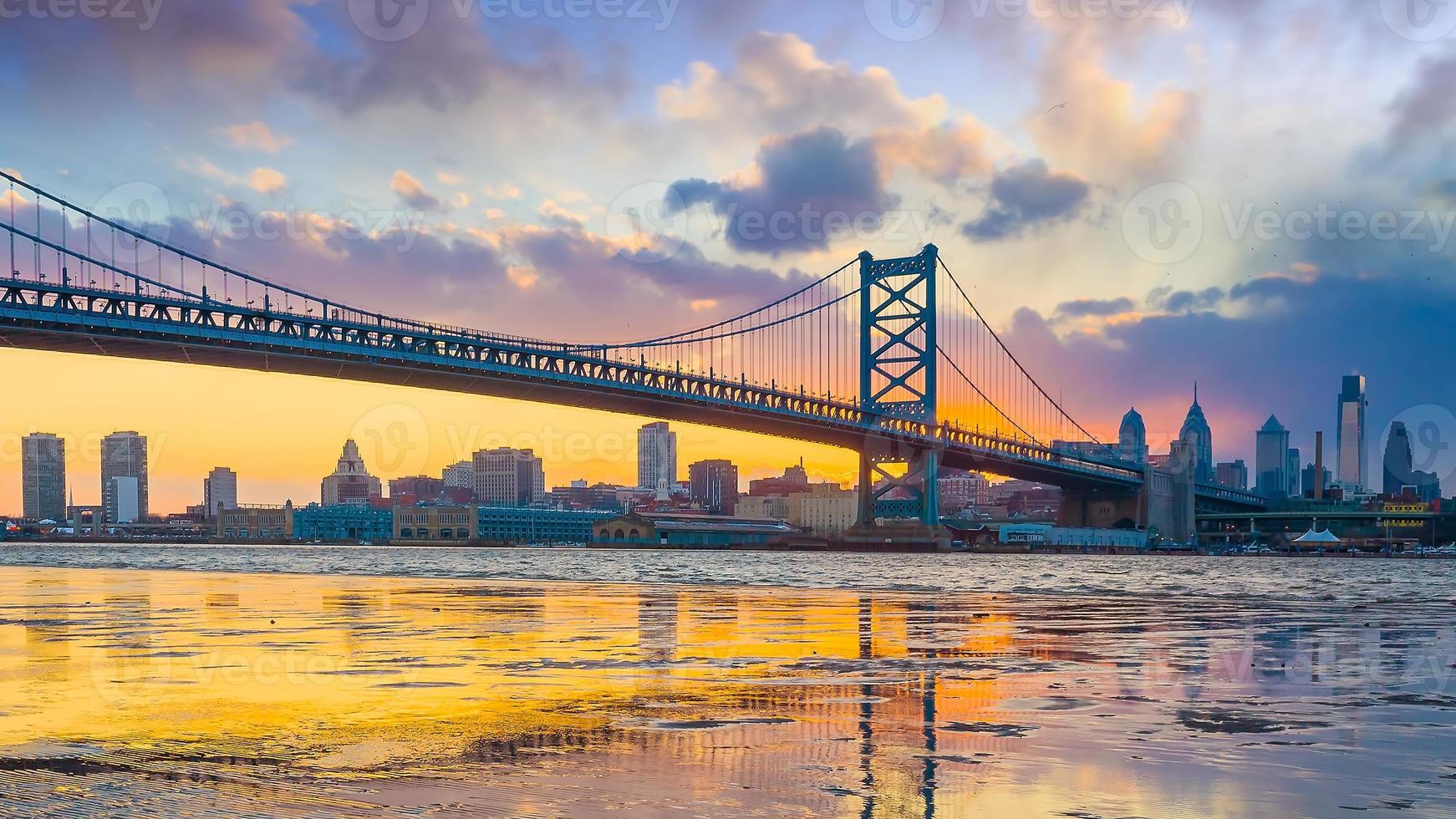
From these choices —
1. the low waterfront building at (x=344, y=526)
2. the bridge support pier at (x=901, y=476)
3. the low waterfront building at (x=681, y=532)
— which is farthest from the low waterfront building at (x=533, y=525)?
the bridge support pier at (x=901, y=476)

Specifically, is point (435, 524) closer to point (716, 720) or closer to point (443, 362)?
point (443, 362)

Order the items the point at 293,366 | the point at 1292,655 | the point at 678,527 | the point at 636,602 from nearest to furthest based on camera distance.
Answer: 1. the point at 1292,655
2. the point at 636,602
3. the point at 293,366
4. the point at 678,527

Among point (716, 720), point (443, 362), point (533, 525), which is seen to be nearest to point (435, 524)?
point (533, 525)

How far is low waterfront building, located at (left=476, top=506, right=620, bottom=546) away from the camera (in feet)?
591

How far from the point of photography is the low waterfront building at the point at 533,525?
180m

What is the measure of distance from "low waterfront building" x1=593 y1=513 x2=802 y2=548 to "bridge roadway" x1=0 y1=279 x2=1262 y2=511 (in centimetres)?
4174

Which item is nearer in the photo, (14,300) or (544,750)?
(544,750)

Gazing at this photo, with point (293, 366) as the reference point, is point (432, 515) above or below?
below

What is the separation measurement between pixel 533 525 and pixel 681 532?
49111 millimetres

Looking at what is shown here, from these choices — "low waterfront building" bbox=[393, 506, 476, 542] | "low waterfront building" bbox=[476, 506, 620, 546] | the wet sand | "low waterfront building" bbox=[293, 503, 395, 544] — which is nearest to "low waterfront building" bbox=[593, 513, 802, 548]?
"low waterfront building" bbox=[476, 506, 620, 546]

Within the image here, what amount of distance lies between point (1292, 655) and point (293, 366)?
213 ft

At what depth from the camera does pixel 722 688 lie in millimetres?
12852

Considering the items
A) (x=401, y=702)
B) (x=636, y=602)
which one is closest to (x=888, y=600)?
(x=636, y=602)

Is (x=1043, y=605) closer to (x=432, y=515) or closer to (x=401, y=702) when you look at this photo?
(x=401, y=702)
